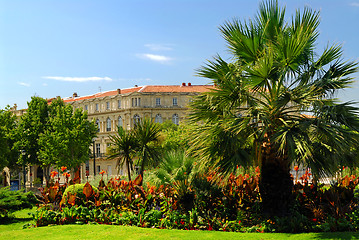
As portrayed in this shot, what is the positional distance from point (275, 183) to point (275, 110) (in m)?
2.24

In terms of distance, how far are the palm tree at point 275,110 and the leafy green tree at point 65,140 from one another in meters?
40.5

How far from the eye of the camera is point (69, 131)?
5125 centimetres

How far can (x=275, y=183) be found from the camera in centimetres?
1274

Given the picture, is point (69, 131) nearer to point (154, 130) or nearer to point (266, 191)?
point (154, 130)

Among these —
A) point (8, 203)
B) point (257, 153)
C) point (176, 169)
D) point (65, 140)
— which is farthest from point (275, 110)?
point (65, 140)

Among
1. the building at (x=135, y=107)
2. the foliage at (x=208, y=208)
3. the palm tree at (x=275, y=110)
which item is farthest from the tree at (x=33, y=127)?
the palm tree at (x=275, y=110)

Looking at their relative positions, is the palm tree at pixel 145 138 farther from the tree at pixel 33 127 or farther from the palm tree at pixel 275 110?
the tree at pixel 33 127

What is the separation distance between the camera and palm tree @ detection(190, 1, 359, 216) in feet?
37.8

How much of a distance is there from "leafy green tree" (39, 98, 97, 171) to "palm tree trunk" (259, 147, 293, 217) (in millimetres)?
40948

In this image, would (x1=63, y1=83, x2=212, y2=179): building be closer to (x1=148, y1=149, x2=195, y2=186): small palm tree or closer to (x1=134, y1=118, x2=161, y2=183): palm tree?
(x1=134, y1=118, x2=161, y2=183): palm tree

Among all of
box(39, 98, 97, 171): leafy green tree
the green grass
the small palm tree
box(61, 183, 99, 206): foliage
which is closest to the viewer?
the green grass

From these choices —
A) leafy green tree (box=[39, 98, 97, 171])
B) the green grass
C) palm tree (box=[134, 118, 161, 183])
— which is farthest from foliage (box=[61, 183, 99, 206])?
leafy green tree (box=[39, 98, 97, 171])

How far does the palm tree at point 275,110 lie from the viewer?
1152cm

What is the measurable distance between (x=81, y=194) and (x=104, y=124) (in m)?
72.8
